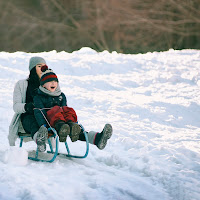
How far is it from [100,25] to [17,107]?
1517 centimetres

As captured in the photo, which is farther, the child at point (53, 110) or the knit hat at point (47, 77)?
the knit hat at point (47, 77)

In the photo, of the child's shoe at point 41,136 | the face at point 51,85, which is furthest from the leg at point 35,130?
the face at point 51,85

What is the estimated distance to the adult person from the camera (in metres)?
4.11

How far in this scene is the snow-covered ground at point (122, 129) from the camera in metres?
3.48

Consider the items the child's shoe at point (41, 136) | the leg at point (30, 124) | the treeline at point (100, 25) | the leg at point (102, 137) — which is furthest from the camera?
the treeline at point (100, 25)

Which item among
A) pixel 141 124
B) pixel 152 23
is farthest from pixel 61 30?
pixel 141 124

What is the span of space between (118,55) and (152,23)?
6582mm

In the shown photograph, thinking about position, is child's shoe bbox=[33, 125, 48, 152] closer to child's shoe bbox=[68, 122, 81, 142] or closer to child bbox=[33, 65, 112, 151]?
child bbox=[33, 65, 112, 151]

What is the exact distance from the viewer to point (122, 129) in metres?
6.05

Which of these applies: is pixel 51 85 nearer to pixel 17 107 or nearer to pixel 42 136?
pixel 17 107

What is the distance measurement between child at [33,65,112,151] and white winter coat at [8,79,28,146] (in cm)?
25

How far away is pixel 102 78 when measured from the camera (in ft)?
30.5

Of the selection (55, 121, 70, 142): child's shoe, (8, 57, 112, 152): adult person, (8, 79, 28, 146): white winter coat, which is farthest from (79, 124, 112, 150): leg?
(8, 79, 28, 146): white winter coat

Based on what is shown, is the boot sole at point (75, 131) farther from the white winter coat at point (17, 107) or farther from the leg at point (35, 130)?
the white winter coat at point (17, 107)
